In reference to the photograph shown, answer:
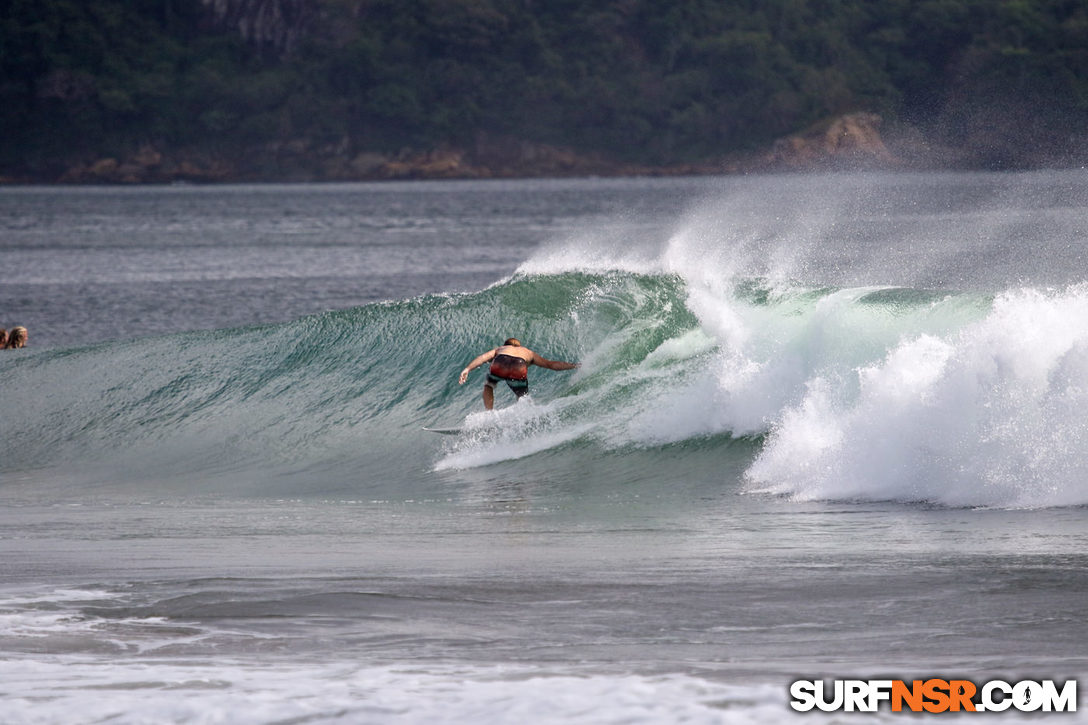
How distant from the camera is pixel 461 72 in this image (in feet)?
513

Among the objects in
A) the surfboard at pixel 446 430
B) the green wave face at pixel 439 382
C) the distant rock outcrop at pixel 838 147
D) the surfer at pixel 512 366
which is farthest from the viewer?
the distant rock outcrop at pixel 838 147

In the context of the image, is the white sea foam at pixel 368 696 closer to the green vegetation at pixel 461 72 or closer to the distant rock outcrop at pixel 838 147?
the distant rock outcrop at pixel 838 147

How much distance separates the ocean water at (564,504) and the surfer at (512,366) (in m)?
0.38

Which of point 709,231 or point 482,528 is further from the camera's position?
point 709,231

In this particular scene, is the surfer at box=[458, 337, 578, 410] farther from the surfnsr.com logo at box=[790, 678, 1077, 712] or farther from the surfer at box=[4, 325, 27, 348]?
the surfer at box=[4, 325, 27, 348]

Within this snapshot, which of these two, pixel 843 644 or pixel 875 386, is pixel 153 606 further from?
pixel 875 386

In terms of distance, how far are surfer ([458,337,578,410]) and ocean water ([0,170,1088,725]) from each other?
38cm

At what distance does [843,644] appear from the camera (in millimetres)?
7246

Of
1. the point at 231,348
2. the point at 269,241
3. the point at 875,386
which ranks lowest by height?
the point at 875,386

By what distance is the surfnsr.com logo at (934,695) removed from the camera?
21.0ft

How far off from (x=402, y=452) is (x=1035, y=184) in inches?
3515

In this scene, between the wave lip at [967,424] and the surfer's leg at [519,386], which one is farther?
the surfer's leg at [519,386]

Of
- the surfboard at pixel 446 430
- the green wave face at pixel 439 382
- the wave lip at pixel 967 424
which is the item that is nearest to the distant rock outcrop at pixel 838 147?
the green wave face at pixel 439 382

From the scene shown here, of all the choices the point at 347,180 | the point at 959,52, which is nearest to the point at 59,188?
the point at 347,180
